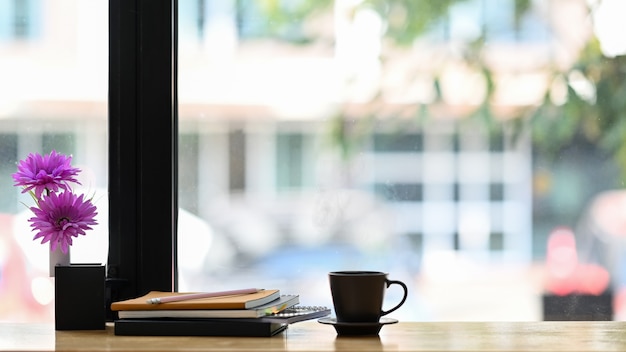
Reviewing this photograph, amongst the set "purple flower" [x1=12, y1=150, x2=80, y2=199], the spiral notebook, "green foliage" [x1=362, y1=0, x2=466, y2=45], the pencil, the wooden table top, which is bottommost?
the wooden table top

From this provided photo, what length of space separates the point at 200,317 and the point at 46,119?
0.60m

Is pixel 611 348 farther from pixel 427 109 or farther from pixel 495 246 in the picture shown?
pixel 427 109

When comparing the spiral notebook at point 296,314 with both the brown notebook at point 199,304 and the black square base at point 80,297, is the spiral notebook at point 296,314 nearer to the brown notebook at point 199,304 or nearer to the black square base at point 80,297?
the brown notebook at point 199,304

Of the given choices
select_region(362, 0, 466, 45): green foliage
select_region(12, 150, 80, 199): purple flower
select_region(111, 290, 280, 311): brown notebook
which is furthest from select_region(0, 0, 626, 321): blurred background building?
select_region(111, 290, 280, 311): brown notebook

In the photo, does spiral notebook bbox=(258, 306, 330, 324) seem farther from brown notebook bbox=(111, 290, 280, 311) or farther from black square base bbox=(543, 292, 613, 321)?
black square base bbox=(543, 292, 613, 321)

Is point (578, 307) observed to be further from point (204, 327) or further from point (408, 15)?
point (204, 327)

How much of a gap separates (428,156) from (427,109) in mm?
96

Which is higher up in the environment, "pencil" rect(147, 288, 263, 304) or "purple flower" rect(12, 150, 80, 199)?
"purple flower" rect(12, 150, 80, 199)

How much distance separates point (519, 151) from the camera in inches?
75.0

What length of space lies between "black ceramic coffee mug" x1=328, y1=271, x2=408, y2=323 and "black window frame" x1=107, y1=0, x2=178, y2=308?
42 cm

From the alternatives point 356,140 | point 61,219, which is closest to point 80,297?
point 61,219

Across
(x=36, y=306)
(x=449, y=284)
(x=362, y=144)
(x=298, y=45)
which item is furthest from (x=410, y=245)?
(x=36, y=306)

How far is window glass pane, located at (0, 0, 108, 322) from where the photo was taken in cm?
191

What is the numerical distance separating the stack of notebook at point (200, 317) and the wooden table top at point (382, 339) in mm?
18
